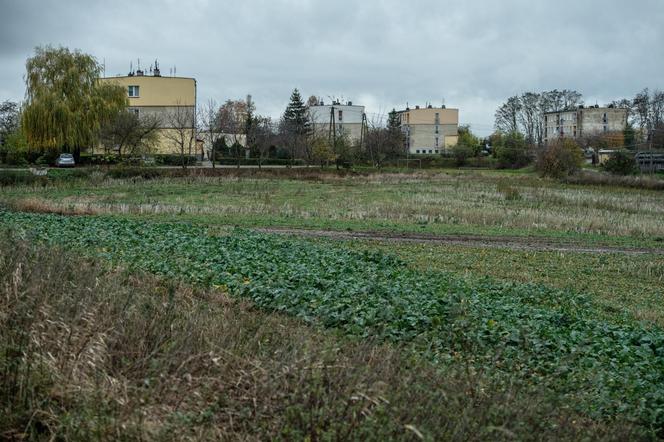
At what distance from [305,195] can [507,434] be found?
104 ft

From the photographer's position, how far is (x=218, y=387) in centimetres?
523

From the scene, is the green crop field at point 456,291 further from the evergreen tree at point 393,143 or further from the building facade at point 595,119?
the building facade at point 595,119

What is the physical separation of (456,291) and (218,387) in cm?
561

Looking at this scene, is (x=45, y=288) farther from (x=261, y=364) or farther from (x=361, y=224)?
(x=361, y=224)

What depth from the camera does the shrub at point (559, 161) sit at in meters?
54.5

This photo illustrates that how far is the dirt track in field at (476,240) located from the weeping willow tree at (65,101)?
4135 centimetres

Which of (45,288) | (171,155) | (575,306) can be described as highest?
(171,155)

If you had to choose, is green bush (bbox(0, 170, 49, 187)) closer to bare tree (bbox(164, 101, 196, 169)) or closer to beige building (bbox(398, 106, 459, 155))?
bare tree (bbox(164, 101, 196, 169))

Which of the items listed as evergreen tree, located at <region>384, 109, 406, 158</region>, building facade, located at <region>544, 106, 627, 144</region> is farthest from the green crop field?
building facade, located at <region>544, 106, 627, 144</region>

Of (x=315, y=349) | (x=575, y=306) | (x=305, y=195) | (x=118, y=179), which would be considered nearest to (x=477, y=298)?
(x=575, y=306)

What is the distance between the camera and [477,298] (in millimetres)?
9695

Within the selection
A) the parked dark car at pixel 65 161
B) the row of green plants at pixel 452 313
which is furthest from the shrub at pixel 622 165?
the row of green plants at pixel 452 313

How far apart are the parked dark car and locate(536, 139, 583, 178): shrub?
40.0m

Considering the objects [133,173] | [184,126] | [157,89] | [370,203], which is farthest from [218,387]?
[157,89]
